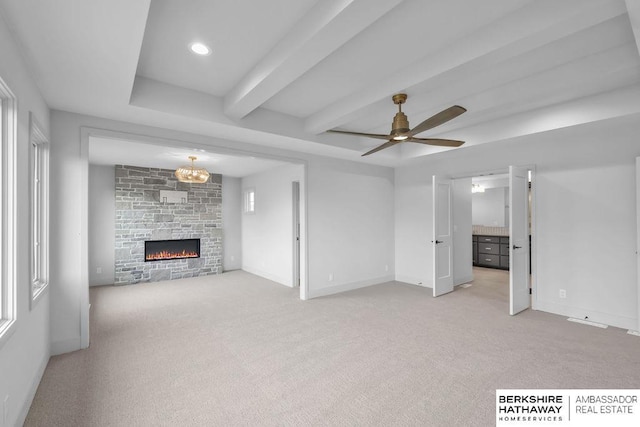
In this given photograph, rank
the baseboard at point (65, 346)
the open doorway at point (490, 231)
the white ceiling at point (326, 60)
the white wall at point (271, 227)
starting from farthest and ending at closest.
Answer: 1. the open doorway at point (490, 231)
2. the white wall at point (271, 227)
3. the baseboard at point (65, 346)
4. the white ceiling at point (326, 60)

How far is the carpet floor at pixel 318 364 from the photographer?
6.86ft

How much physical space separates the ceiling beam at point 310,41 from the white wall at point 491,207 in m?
7.66

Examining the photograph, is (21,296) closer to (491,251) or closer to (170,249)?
(170,249)

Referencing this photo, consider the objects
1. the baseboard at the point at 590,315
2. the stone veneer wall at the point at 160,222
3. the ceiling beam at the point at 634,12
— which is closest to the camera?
the ceiling beam at the point at 634,12

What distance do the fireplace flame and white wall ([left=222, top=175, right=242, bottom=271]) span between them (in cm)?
78

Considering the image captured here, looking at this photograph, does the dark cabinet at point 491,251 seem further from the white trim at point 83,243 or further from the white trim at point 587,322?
the white trim at point 83,243

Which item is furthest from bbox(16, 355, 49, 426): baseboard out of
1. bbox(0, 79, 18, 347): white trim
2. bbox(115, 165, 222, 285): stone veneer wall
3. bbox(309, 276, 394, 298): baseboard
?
bbox(115, 165, 222, 285): stone veneer wall

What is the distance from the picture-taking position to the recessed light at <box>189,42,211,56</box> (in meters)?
2.34

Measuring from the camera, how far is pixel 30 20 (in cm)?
171

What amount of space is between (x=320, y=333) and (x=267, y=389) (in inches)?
46.2

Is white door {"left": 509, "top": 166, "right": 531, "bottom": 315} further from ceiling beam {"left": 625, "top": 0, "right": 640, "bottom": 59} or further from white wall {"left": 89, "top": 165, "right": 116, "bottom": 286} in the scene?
white wall {"left": 89, "top": 165, "right": 116, "bottom": 286}

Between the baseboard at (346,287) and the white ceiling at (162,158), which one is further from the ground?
the white ceiling at (162,158)

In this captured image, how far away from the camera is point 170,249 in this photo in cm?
676

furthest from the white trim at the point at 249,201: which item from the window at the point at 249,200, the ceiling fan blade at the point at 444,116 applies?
the ceiling fan blade at the point at 444,116
